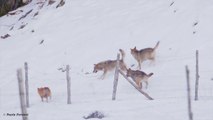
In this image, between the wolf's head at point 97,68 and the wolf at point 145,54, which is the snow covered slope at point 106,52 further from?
the wolf at point 145,54

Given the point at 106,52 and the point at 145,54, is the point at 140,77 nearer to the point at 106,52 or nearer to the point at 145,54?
the point at 145,54

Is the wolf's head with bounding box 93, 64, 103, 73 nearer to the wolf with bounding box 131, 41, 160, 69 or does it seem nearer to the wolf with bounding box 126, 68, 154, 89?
the wolf with bounding box 131, 41, 160, 69

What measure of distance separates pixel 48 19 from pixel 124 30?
5.56 metres

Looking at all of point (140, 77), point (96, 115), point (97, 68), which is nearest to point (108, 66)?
A: point (97, 68)

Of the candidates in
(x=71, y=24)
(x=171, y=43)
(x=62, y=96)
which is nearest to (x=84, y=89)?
(x=62, y=96)

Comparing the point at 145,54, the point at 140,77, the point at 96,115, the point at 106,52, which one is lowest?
the point at 96,115

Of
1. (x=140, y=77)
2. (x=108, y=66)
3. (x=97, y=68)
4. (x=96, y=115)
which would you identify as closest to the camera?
(x=96, y=115)

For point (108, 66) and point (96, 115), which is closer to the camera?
point (96, 115)

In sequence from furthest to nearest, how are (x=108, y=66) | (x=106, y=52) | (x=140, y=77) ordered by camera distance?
1. (x=106, y=52)
2. (x=108, y=66)
3. (x=140, y=77)

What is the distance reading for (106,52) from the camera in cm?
1931

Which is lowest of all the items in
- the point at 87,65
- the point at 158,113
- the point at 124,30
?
the point at 158,113

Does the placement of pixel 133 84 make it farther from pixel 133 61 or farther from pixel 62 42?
pixel 62 42

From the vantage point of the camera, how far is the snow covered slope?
44.8 ft

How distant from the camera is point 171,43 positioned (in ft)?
59.9
